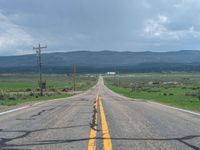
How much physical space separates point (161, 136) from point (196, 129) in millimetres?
2148

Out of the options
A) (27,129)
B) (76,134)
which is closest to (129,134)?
(76,134)

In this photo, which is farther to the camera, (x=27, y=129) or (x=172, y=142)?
(x=27, y=129)

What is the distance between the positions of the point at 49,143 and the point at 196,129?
16.4 ft

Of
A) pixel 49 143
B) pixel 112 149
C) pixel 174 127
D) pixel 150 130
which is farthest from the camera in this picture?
pixel 174 127

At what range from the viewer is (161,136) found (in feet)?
34.6

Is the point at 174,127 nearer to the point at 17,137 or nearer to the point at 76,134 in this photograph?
the point at 76,134

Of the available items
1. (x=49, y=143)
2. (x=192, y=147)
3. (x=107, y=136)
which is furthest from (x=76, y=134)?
(x=192, y=147)

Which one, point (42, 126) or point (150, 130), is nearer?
point (150, 130)

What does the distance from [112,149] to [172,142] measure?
1.84 meters

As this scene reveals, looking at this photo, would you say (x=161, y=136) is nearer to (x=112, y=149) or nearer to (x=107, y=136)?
(x=107, y=136)

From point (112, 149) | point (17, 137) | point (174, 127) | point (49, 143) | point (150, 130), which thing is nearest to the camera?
point (112, 149)

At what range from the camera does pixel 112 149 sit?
8453 mm

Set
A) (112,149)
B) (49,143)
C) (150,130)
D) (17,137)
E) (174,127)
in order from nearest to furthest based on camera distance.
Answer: (112,149) < (49,143) < (17,137) < (150,130) < (174,127)

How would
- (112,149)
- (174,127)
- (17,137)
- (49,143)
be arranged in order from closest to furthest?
(112,149) < (49,143) < (17,137) < (174,127)
